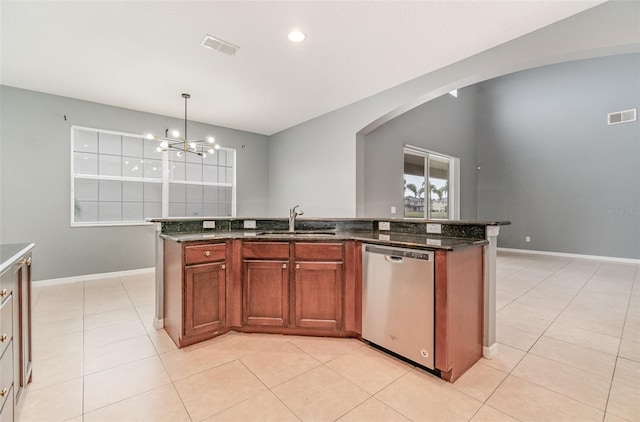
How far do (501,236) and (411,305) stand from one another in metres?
6.67

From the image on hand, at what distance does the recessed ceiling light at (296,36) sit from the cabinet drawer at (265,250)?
77.1 inches

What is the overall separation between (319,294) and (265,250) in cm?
62

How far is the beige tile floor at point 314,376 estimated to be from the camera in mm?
1609

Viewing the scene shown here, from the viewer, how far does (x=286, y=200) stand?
6.02m

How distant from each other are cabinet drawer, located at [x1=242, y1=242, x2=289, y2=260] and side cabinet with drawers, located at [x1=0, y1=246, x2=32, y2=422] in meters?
1.39

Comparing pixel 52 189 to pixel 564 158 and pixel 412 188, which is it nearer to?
pixel 412 188

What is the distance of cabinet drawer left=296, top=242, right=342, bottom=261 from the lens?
2486 mm

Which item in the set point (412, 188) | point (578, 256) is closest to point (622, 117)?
point (578, 256)

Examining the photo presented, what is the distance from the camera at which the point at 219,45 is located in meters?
2.83

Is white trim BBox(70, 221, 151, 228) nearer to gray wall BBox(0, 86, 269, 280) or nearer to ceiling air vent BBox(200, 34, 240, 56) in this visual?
gray wall BBox(0, 86, 269, 280)

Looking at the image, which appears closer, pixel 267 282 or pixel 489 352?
pixel 489 352

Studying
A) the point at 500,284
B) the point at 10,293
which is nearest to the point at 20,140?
the point at 10,293

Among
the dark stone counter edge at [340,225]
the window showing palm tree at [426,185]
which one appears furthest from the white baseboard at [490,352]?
the window showing palm tree at [426,185]

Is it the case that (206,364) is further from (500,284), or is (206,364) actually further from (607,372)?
(500,284)
